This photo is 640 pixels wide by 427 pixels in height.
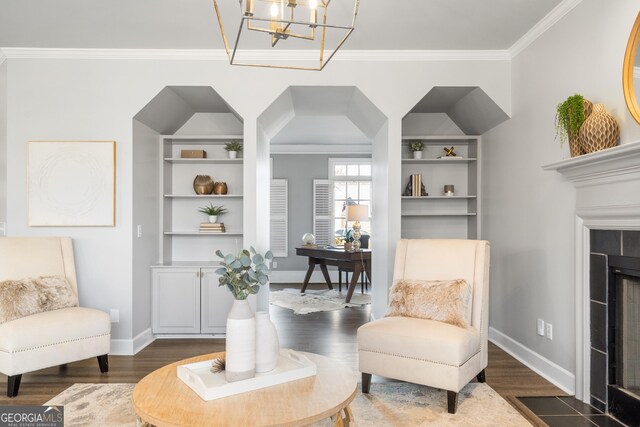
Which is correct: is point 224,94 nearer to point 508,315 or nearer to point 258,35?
point 258,35

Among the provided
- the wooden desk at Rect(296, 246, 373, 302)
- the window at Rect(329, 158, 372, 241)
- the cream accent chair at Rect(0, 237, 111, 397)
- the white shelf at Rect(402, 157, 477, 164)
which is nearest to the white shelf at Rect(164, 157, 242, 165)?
the cream accent chair at Rect(0, 237, 111, 397)

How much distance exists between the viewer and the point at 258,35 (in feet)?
11.8

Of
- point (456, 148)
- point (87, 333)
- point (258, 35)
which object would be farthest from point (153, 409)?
point (456, 148)

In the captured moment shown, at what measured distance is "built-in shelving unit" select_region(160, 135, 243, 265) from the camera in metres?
4.73

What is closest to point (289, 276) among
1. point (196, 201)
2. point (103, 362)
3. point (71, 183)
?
point (196, 201)

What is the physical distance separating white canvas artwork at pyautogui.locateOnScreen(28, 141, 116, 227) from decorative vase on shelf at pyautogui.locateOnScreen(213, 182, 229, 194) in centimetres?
106

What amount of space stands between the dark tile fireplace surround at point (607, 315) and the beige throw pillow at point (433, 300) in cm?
75

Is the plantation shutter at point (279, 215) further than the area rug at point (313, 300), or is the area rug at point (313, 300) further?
the plantation shutter at point (279, 215)

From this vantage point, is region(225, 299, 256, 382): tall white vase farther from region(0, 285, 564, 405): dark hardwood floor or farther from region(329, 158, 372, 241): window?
region(329, 158, 372, 241): window

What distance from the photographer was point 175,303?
4246mm

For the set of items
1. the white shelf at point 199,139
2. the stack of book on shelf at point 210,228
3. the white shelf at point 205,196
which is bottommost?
the stack of book on shelf at point 210,228

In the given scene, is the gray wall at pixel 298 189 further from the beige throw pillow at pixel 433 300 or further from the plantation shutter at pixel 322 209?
the beige throw pillow at pixel 433 300

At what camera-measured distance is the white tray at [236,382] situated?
183 cm

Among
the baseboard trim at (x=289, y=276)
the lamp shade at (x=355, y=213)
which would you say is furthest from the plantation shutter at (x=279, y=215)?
the lamp shade at (x=355, y=213)
